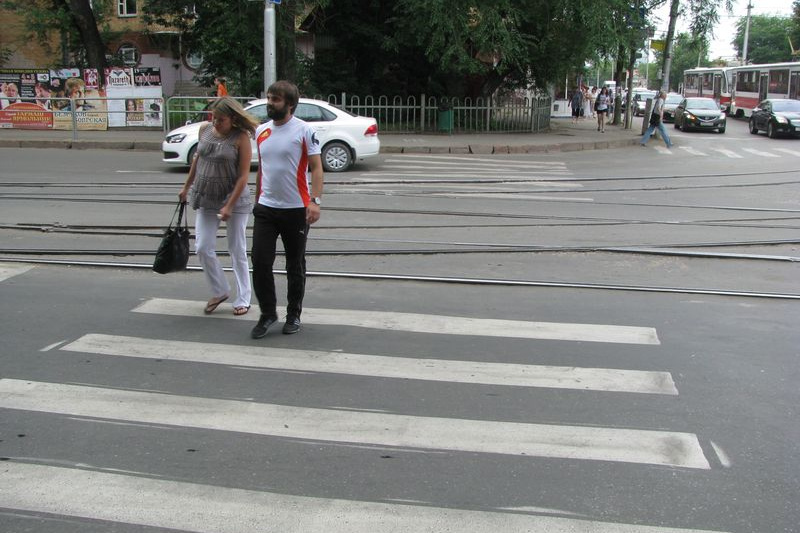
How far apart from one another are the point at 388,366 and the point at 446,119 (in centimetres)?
2062

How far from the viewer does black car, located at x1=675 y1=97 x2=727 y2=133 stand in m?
31.8

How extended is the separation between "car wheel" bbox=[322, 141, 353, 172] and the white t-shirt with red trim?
411 inches

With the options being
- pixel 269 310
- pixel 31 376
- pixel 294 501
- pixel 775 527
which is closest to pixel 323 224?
pixel 269 310

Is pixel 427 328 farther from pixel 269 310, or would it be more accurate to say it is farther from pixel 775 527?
pixel 775 527

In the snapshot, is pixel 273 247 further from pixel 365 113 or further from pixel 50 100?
pixel 365 113

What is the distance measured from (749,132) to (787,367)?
31156 millimetres

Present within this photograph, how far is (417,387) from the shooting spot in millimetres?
4762

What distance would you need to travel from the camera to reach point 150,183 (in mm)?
13641

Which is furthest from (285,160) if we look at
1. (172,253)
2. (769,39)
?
(769,39)

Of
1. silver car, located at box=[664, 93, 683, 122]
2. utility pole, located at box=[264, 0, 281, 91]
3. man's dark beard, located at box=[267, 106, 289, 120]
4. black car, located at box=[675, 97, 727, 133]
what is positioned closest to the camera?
man's dark beard, located at box=[267, 106, 289, 120]

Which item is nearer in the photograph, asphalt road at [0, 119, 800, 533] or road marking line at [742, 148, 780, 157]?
asphalt road at [0, 119, 800, 533]

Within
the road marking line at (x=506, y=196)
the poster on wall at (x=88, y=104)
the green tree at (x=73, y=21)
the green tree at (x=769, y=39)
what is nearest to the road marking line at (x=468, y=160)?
the road marking line at (x=506, y=196)

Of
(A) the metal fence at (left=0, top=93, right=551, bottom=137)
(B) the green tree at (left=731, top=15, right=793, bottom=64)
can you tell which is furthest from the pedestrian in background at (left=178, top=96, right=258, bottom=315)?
(B) the green tree at (left=731, top=15, right=793, bottom=64)

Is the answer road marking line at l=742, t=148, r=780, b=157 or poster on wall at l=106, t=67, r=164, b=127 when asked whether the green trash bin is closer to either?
poster on wall at l=106, t=67, r=164, b=127
